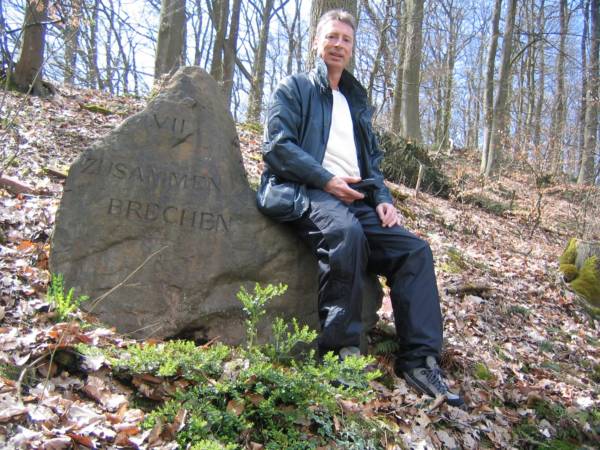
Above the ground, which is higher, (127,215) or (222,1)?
(222,1)

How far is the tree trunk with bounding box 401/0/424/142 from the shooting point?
14297mm

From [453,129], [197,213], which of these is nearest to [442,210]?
[197,213]

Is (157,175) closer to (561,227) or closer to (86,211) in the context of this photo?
(86,211)

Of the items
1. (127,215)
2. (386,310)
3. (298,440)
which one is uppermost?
(127,215)

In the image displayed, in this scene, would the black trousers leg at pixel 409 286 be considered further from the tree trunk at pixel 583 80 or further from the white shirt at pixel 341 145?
the tree trunk at pixel 583 80

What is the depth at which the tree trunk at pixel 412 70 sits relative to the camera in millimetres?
14297

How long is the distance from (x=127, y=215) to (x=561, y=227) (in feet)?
34.1

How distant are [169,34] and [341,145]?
8590 millimetres

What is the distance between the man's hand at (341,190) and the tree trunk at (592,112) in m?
12.4

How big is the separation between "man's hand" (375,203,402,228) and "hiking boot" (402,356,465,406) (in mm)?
976

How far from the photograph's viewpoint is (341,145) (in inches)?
155

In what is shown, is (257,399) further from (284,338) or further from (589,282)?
(589,282)

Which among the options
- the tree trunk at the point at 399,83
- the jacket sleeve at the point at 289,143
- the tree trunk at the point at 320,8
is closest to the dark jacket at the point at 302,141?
the jacket sleeve at the point at 289,143

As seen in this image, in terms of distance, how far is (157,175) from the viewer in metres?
3.70
